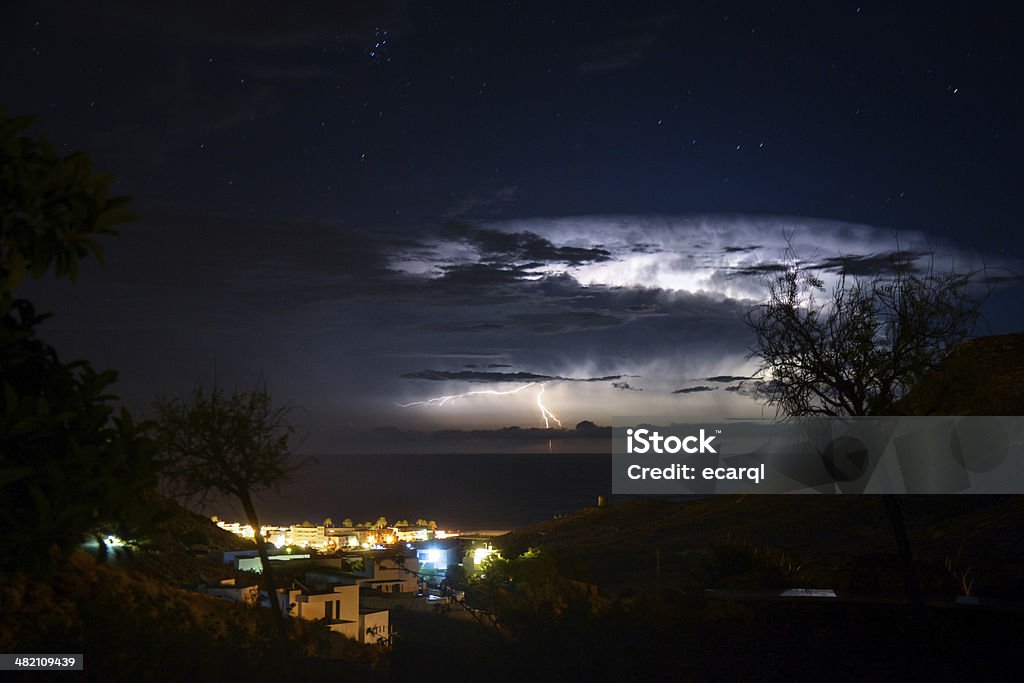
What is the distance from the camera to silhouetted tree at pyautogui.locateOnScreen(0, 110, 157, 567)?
3074 mm

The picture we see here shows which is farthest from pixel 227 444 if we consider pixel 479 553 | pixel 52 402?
pixel 479 553

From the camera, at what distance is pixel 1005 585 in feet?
38.1

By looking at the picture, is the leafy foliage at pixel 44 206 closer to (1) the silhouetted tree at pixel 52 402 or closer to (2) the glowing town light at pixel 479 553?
(1) the silhouetted tree at pixel 52 402

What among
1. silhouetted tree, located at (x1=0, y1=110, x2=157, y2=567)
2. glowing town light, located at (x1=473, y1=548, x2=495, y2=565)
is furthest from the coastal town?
silhouetted tree, located at (x1=0, y1=110, x2=157, y2=567)

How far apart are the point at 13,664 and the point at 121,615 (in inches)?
66.4

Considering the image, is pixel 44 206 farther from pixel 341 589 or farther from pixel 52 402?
pixel 341 589

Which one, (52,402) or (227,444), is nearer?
(52,402)

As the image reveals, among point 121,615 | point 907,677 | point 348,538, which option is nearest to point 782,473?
point 348,538

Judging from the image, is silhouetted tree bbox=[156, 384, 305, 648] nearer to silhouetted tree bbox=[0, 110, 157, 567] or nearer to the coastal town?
the coastal town

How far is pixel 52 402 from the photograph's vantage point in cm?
337

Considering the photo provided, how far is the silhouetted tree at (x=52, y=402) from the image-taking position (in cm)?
307

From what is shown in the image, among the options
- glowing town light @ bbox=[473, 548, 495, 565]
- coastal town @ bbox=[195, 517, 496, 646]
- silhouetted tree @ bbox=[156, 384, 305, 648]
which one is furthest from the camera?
glowing town light @ bbox=[473, 548, 495, 565]

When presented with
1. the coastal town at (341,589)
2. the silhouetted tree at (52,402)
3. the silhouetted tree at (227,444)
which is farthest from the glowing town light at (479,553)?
the silhouetted tree at (52,402)

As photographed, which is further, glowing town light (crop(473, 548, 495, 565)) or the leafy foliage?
glowing town light (crop(473, 548, 495, 565))
